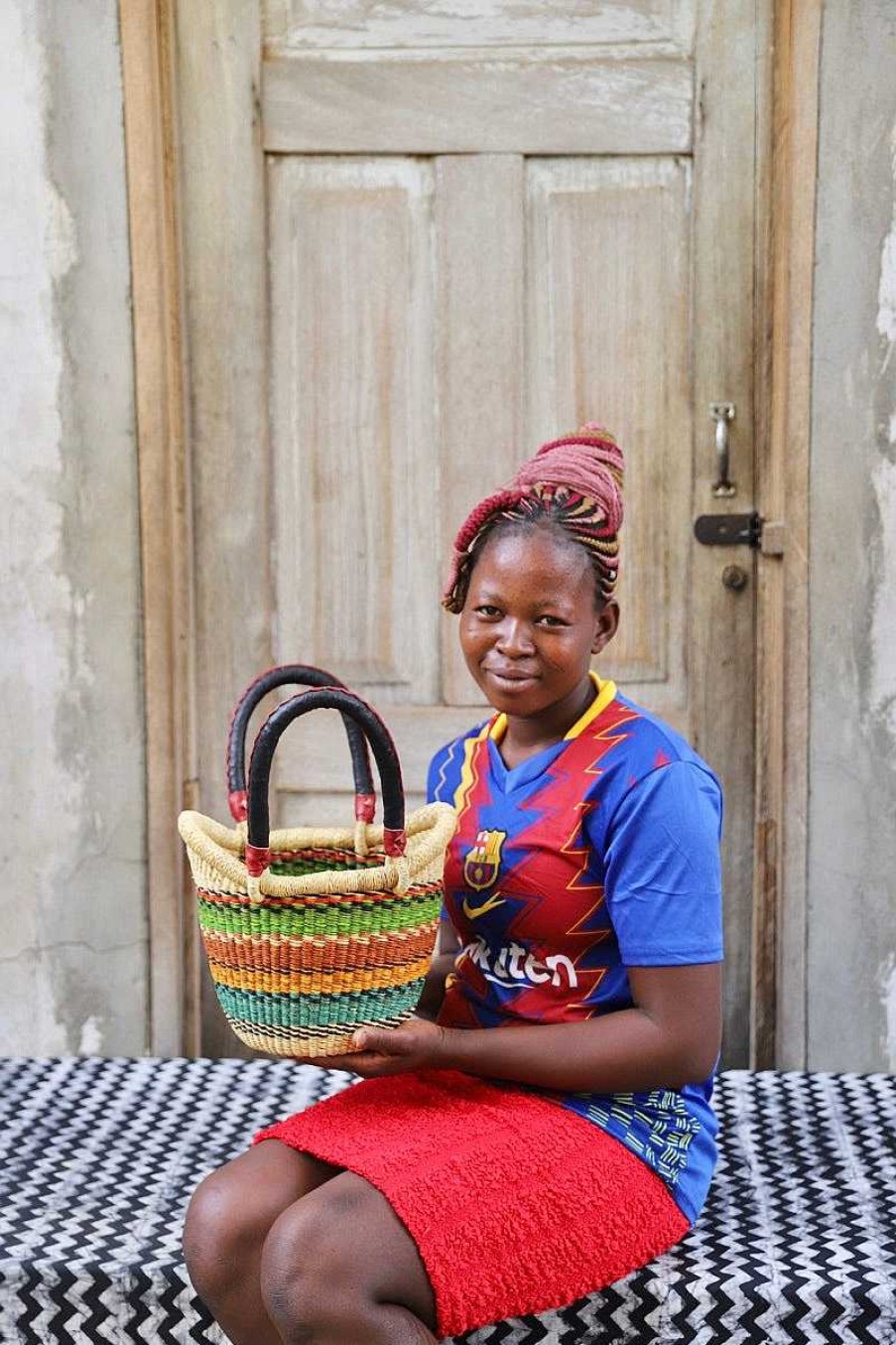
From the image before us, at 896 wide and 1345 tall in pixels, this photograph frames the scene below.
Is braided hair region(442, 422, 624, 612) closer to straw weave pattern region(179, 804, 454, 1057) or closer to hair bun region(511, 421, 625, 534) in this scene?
hair bun region(511, 421, 625, 534)

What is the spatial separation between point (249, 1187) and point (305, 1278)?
197 millimetres

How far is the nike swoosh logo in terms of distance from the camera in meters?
1.98

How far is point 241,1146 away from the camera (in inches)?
100

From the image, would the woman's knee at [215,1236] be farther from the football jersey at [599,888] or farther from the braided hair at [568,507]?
the braided hair at [568,507]

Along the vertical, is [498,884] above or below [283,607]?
below

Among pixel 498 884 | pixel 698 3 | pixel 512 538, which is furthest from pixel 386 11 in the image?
pixel 498 884

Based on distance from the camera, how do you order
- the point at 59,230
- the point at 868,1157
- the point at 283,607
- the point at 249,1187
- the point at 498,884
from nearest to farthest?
the point at 249,1187, the point at 498,884, the point at 868,1157, the point at 59,230, the point at 283,607

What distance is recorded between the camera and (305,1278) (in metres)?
1.66

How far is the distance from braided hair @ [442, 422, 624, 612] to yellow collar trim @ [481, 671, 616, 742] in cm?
13

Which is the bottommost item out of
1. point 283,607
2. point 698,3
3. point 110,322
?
point 283,607

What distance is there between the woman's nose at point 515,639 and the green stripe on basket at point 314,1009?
447 millimetres

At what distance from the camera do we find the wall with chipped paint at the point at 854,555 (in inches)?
113

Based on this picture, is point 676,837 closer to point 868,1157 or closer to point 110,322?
point 868,1157

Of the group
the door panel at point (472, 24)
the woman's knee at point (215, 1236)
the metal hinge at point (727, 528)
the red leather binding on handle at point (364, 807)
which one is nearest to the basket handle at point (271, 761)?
the red leather binding on handle at point (364, 807)
